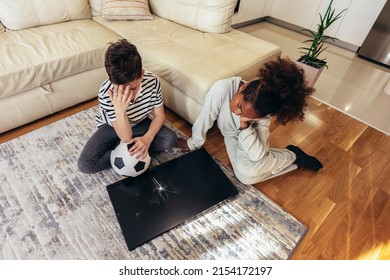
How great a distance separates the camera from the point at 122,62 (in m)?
0.95

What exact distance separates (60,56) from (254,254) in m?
1.63

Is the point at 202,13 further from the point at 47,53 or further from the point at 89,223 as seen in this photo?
the point at 89,223

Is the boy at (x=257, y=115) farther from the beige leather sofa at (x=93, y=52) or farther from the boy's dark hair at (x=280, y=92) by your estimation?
the beige leather sofa at (x=93, y=52)

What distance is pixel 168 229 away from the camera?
113 cm

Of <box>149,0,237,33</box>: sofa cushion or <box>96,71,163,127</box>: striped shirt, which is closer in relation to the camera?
<box>96,71,163,127</box>: striped shirt

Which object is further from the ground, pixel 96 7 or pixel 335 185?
pixel 96 7

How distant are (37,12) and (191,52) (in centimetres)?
120

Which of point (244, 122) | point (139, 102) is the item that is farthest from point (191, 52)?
point (244, 122)

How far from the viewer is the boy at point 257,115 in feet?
3.19

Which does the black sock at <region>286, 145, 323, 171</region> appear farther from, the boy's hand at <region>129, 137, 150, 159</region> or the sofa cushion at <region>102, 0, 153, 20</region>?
the sofa cushion at <region>102, 0, 153, 20</region>

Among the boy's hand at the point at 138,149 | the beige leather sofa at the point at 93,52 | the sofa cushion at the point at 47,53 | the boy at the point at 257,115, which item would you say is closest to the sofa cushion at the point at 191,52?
the beige leather sofa at the point at 93,52

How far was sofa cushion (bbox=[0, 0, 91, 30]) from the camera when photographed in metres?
1.58

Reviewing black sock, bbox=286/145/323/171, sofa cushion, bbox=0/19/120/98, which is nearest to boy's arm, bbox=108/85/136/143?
sofa cushion, bbox=0/19/120/98

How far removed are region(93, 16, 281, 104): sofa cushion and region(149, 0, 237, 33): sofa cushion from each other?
2.4 inches
